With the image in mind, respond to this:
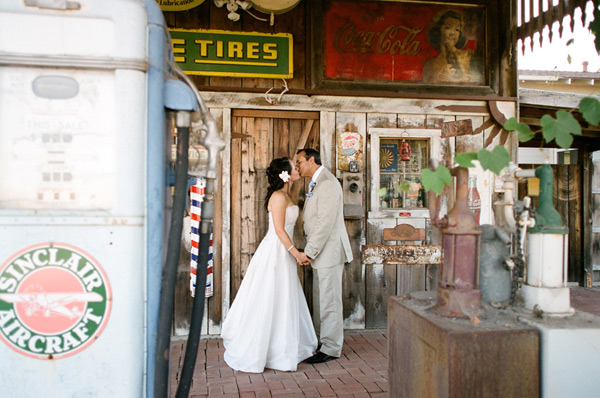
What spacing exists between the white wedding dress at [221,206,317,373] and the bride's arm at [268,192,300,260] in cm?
6

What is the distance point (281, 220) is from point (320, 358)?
4.25ft

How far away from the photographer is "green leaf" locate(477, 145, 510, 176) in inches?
79.8

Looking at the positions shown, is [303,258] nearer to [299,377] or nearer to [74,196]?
[299,377]

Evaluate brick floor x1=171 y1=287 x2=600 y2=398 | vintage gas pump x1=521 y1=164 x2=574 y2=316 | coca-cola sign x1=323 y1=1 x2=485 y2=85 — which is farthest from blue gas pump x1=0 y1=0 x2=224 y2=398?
coca-cola sign x1=323 y1=1 x2=485 y2=85

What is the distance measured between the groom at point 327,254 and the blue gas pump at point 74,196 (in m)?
2.69

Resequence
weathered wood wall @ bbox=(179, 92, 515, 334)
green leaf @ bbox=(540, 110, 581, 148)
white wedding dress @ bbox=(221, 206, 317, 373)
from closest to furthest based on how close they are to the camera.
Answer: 1. green leaf @ bbox=(540, 110, 581, 148)
2. white wedding dress @ bbox=(221, 206, 317, 373)
3. weathered wood wall @ bbox=(179, 92, 515, 334)

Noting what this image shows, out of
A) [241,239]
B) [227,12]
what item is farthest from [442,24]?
[241,239]

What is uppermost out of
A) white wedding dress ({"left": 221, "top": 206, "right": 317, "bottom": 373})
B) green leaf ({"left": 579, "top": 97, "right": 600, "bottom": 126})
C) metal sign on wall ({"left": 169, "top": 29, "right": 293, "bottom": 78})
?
metal sign on wall ({"left": 169, "top": 29, "right": 293, "bottom": 78})

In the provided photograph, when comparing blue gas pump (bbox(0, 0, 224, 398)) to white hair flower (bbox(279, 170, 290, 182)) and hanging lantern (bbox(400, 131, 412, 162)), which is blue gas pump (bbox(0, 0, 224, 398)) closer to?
white hair flower (bbox(279, 170, 290, 182))

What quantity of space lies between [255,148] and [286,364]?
221 centimetres

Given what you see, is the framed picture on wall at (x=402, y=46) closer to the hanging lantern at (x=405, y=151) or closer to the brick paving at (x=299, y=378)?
the hanging lantern at (x=405, y=151)

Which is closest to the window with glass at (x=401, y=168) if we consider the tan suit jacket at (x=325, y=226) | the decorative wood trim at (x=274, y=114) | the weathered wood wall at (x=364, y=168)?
the weathered wood wall at (x=364, y=168)

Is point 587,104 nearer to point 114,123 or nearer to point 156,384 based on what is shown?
point 114,123

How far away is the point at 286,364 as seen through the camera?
4.32 meters
